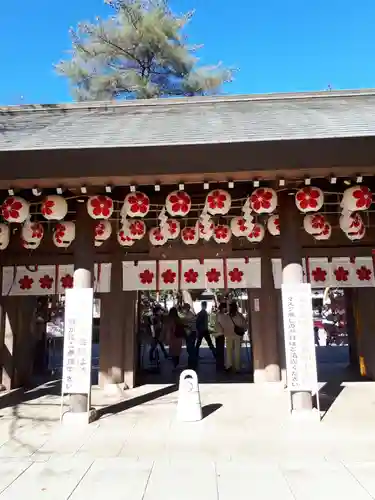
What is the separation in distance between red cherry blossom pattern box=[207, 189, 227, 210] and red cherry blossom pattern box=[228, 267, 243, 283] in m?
2.04

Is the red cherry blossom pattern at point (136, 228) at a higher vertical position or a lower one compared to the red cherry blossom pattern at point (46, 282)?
higher

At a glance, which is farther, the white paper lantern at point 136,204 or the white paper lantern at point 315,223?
the white paper lantern at point 315,223

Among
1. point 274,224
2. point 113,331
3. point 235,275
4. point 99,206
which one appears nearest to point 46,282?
point 113,331

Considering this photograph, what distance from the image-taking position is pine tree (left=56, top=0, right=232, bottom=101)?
1905cm

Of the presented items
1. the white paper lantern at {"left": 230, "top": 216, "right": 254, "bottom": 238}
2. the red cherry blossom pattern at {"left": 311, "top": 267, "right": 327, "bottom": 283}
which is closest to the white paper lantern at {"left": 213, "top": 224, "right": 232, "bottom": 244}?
the white paper lantern at {"left": 230, "top": 216, "right": 254, "bottom": 238}

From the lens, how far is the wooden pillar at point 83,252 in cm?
640

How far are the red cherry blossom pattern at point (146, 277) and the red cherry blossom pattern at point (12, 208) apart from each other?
9.26ft

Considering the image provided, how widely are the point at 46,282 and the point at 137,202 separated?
3.18 metres

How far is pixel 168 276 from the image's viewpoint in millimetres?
8188

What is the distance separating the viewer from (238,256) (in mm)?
8281

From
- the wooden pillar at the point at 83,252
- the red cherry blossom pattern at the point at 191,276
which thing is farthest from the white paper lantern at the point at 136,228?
the red cherry blossom pattern at the point at 191,276

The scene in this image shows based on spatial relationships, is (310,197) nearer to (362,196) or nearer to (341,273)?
(362,196)

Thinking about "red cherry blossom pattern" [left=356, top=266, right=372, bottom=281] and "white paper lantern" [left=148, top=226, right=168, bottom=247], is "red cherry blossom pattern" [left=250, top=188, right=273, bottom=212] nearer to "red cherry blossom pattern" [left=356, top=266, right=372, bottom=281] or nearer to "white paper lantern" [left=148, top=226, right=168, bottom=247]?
"white paper lantern" [left=148, top=226, right=168, bottom=247]

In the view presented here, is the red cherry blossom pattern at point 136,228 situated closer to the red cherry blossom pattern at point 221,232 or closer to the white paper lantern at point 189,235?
the white paper lantern at point 189,235
